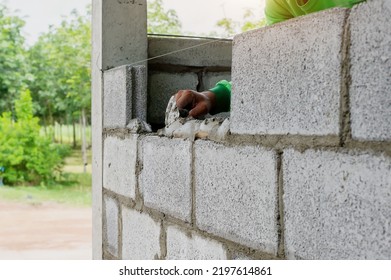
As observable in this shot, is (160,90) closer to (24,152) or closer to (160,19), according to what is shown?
(160,19)

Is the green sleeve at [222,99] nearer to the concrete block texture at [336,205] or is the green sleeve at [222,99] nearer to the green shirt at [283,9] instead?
the green shirt at [283,9]

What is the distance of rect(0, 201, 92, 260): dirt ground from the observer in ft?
33.6

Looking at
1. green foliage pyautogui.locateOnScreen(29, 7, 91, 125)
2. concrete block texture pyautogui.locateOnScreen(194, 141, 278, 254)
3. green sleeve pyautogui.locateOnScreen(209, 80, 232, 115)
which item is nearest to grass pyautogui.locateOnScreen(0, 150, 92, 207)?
green foliage pyautogui.locateOnScreen(29, 7, 91, 125)

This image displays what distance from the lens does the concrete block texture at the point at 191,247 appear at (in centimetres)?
199

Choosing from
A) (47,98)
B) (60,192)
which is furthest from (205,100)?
(47,98)

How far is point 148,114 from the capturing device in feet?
9.65

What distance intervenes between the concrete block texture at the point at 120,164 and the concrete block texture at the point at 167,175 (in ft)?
0.32

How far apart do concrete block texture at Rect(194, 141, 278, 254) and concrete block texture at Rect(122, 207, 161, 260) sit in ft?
1.44

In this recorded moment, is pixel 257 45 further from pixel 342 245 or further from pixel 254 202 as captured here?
pixel 342 245

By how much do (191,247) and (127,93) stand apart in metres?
0.82

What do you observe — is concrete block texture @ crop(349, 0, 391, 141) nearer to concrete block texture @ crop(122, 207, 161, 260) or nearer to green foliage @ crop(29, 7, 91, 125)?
concrete block texture @ crop(122, 207, 161, 260)

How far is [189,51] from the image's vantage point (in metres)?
3.04

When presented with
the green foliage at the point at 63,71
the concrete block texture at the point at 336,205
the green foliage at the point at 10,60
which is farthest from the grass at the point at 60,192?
the concrete block texture at the point at 336,205

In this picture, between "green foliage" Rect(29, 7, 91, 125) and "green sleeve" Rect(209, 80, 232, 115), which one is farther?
"green foliage" Rect(29, 7, 91, 125)
